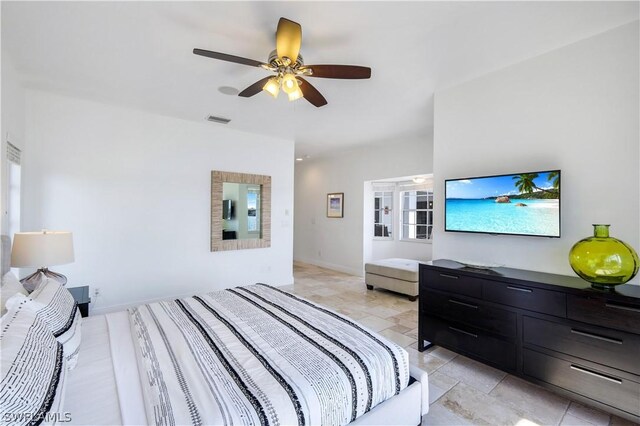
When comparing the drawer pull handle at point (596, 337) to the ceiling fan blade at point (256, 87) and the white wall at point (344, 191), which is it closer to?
the ceiling fan blade at point (256, 87)

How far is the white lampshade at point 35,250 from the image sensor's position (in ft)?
7.11

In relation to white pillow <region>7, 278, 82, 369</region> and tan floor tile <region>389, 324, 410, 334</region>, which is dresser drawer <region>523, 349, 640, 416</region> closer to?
tan floor tile <region>389, 324, 410, 334</region>

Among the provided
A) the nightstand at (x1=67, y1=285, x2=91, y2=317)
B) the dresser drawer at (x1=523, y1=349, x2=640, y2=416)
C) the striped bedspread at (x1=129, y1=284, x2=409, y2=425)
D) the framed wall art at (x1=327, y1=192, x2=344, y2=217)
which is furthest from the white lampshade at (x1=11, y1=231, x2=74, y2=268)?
the framed wall art at (x1=327, y1=192, x2=344, y2=217)

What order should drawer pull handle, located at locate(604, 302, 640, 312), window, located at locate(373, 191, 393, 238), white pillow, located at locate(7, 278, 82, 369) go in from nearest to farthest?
white pillow, located at locate(7, 278, 82, 369) → drawer pull handle, located at locate(604, 302, 640, 312) → window, located at locate(373, 191, 393, 238)

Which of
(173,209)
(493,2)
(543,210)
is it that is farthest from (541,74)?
(173,209)

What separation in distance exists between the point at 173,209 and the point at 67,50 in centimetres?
214

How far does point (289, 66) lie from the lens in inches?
81.9

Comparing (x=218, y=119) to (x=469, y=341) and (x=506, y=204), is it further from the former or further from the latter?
(x=469, y=341)

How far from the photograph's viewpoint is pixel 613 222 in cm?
207

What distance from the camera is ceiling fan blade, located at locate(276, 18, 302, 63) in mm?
1805

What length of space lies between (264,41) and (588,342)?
10.1 feet

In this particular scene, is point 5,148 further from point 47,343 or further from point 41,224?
point 47,343

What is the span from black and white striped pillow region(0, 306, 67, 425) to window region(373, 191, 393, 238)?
221 inches

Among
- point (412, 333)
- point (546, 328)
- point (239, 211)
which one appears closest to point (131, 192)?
point (239, 211)
